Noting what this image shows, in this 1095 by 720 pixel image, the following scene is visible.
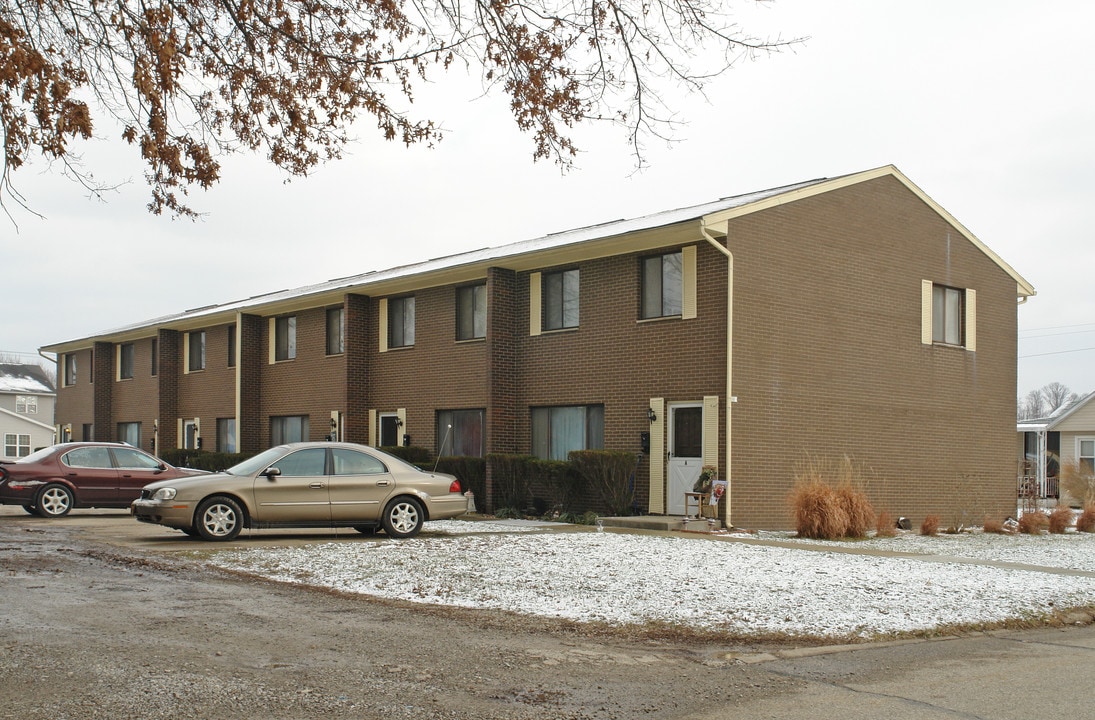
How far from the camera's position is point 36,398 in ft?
241

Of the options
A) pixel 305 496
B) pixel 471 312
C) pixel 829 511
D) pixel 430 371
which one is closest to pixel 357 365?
pixel 430 371

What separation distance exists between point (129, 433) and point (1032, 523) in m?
29.5

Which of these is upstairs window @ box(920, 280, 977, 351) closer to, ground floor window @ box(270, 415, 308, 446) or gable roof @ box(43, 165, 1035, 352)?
gable roof @ box(43, 165, 1035, 352)

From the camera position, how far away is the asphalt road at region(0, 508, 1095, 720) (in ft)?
21.2

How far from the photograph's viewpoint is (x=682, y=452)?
20375mm

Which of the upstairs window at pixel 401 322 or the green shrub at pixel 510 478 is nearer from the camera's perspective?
the green shrub at pixel 510 478

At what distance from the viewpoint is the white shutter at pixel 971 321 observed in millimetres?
24319

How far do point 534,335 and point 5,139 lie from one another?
15.2 meters

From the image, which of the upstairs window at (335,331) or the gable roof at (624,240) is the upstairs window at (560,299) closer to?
the gable roof at (624,240)

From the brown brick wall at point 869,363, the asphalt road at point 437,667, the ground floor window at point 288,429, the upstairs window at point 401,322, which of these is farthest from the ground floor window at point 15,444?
the asphalt road at point 437,667

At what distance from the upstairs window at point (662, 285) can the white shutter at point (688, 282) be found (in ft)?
0.62

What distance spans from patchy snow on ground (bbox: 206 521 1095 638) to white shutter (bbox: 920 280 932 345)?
279 inches

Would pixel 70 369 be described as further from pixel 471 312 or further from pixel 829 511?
pixel 829 511

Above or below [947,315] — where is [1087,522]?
below
